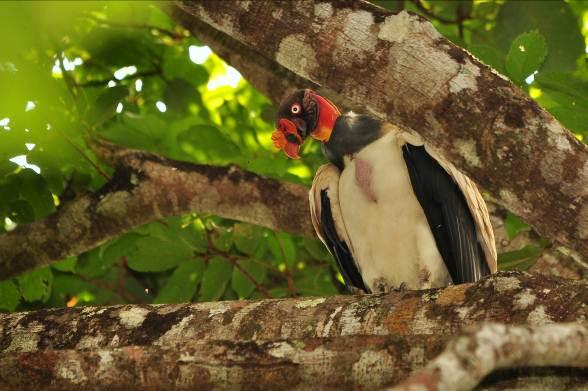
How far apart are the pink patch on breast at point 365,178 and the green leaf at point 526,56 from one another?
Result: 1.02 m

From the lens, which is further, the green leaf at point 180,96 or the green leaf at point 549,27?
the green leaf at point 180,96

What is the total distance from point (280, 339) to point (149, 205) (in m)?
2.42

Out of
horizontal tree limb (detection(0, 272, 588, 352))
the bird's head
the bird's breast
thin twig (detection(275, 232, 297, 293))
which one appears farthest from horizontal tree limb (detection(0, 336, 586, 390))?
thin twig (detection(275, 232, 297, 293))

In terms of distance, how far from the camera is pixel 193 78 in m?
7.20

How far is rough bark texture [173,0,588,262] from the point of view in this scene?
351 cm

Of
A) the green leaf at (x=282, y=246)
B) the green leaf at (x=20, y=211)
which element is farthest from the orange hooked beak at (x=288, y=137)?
the green leaf at (x=20, y=211)

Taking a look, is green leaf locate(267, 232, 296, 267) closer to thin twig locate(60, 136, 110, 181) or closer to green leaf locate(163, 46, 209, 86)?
thin twig locate(60, 136, 110, 181)

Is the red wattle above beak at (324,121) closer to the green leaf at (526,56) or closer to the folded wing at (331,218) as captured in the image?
the folded wing at (331,218)

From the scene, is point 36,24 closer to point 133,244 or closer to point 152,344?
point 133,244

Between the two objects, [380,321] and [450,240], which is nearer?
[380,321]

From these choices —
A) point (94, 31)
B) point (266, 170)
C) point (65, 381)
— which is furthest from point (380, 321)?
point (94, 31)

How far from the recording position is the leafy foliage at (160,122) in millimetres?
5125

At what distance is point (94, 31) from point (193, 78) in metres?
0.91

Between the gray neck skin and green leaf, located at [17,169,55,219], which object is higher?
the gray neck skin
